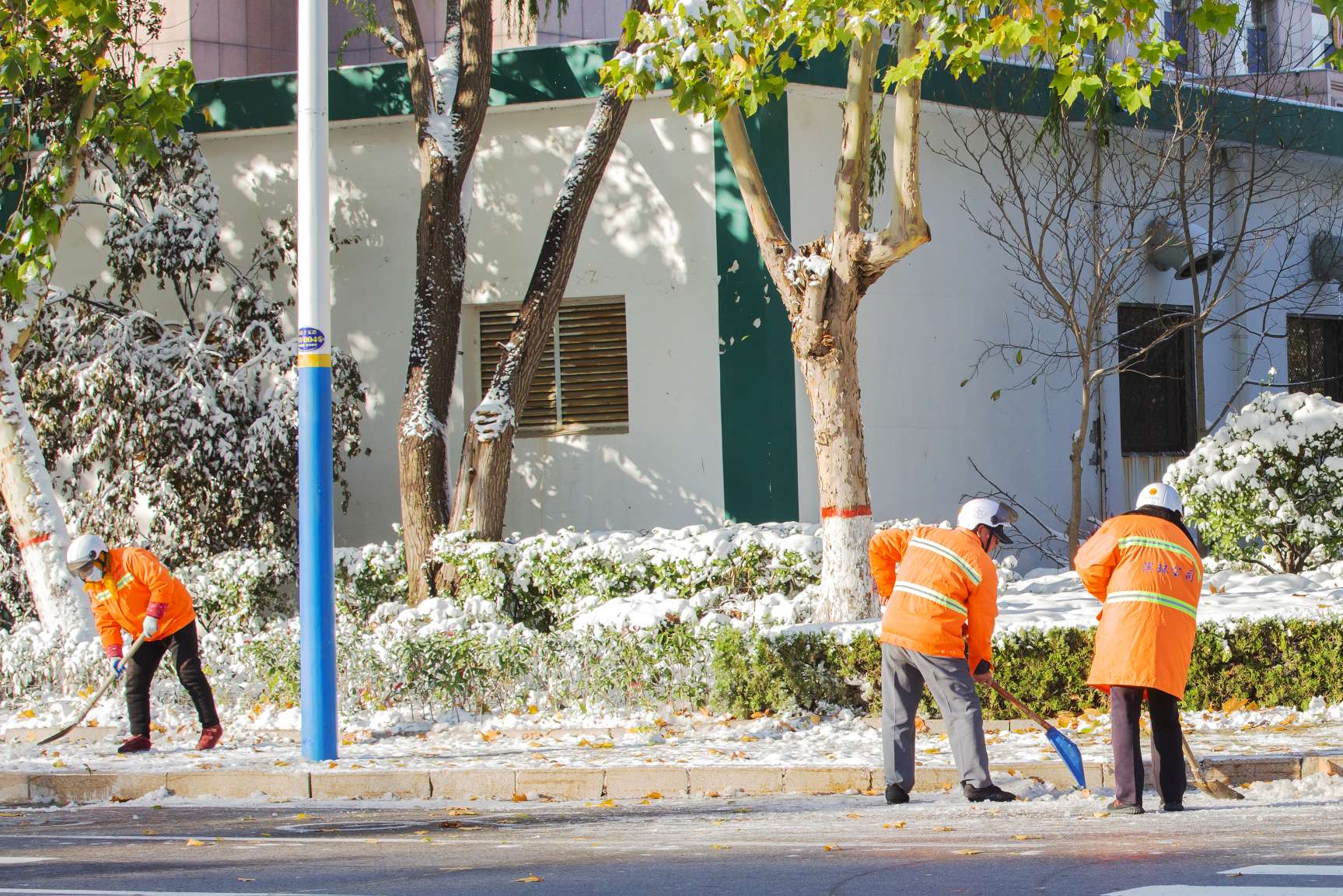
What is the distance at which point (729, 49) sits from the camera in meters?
10.6

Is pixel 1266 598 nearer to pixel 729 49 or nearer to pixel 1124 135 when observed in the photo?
pixel 729 49

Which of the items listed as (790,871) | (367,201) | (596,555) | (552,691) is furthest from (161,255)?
(790,871)

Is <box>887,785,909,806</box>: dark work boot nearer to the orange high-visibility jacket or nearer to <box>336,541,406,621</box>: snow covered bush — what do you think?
the orange high-visibility jacket

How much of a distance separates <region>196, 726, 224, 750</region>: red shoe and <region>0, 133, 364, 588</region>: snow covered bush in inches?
162

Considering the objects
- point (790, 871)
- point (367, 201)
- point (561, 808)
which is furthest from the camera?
point (367, 201)

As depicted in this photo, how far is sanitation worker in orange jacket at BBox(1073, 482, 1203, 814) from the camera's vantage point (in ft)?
26.3

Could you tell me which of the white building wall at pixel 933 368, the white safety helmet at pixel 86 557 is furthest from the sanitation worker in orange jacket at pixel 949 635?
the white building wall at pixel 933 368

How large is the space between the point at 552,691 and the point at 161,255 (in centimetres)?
673

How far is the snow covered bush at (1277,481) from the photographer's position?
41.7 feet

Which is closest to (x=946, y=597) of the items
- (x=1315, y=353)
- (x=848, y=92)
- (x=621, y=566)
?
(x=848, y=92)

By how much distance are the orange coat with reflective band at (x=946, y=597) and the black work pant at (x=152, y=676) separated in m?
5.30

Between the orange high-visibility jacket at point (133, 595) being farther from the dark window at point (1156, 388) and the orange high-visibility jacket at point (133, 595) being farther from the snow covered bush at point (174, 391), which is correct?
the dark window at point (1156, 388)

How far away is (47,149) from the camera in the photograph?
45.9 ft

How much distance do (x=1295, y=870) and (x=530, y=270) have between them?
1142 centimetres
